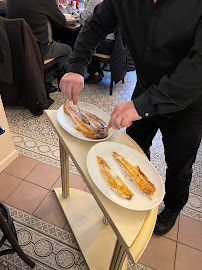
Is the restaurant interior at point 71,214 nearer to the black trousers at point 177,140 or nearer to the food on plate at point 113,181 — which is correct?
the food on plate at point 113,181

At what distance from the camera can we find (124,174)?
770mm

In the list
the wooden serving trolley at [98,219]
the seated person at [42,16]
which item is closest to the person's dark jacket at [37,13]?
the seated person at [42,16]

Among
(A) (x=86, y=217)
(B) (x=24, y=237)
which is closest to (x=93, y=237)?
(A) (x=86, y=217)

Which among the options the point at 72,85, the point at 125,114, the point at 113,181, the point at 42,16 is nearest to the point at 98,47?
the point at 42,16

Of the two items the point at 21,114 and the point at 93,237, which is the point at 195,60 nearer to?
the point at 93,237

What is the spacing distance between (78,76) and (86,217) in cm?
88

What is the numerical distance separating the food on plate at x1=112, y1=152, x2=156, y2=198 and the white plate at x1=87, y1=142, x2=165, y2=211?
1cm

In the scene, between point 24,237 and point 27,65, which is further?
point 27,65

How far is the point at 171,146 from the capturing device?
1034 mm

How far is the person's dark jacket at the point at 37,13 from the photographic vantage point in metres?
1.95

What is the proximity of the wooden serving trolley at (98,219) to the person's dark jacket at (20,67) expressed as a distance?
1.03 m

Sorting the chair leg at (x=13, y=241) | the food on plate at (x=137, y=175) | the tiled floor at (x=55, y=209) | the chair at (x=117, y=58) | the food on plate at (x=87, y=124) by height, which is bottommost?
the tiled floor at (x=55, y=209)

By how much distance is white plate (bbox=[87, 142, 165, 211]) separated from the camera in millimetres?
664

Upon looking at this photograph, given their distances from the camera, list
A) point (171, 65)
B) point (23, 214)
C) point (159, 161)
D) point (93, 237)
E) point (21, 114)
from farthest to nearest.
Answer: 1. point (21, 114)
2. point (159, 161)
3. point (23, 214)
4. point (93, 237)
5. point (171, 65)
